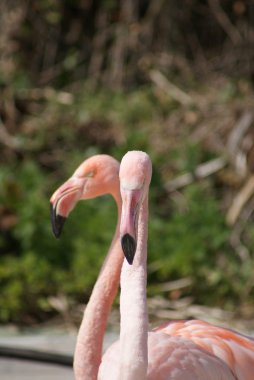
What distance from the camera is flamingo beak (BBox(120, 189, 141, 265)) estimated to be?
2611mm

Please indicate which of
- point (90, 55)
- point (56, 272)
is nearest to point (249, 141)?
point (56, 272)

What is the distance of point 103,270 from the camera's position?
3.67 metres

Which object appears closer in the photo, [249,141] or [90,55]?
[249,141]

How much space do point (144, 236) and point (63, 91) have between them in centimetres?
639

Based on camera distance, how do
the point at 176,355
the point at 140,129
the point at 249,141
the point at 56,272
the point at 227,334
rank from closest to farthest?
the point at 176,355 < the point at 227,334 < the point at 56,272 < the point at 249,141 < the point at 140,129

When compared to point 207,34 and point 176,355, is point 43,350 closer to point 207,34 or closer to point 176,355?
point 176,355

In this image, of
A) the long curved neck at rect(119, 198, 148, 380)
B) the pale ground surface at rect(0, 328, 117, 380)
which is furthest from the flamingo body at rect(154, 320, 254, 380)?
the pale ground surface at rect(0, 328, 117, 380)

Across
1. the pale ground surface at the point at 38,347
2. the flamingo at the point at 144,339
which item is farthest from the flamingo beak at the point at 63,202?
the pale ground surface at the point at 38,347

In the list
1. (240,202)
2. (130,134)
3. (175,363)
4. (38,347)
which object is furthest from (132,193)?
(130,134)

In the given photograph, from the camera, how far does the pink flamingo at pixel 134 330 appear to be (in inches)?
110

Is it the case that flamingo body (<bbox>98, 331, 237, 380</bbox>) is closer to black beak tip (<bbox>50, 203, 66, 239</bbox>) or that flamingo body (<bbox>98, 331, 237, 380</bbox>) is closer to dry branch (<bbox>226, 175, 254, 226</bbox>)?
black beak tip (<bbox>50, 203, 66, 239</bbox>)

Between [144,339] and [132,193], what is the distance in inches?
17.4

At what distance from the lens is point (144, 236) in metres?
3.06

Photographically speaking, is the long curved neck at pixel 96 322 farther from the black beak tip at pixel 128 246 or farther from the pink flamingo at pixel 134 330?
the black beak tip at pixel 128 246
